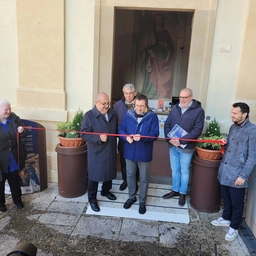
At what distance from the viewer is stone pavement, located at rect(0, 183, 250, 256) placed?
3.06m

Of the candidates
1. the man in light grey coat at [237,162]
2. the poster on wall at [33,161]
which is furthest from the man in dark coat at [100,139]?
the man in light grey coat at [237,162]

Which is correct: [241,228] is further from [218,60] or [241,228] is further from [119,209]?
[218,60]

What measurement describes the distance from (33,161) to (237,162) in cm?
307

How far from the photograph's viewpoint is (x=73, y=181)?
13.6ft

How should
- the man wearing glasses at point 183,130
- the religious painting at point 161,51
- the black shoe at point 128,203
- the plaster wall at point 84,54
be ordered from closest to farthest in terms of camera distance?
the man wearing glasses at point 183,130, the black shoe at point 128,203, the plaster wall at point 84,54, the religious painting at point 161,51

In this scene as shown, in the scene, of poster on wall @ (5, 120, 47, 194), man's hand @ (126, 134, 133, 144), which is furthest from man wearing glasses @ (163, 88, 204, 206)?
Answer: poster on wall @ (5, 120, 47, 194)

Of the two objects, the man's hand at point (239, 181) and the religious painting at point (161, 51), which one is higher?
the religious painting at point (161, 51)

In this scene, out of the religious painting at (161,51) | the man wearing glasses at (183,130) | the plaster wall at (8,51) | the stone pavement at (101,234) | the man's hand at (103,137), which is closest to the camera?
the stone pavement at (101,234)

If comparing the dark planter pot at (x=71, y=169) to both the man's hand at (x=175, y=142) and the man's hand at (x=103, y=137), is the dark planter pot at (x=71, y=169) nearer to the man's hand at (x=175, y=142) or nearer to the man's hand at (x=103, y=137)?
the man's hand at (x=103, y=137)

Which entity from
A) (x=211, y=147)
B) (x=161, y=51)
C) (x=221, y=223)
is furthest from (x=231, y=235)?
(x=161, y=51)

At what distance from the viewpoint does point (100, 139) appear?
3506 millimetres

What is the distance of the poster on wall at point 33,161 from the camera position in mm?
4195

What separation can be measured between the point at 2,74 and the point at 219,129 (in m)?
3.86

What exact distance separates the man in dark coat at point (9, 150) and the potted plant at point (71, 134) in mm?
591
